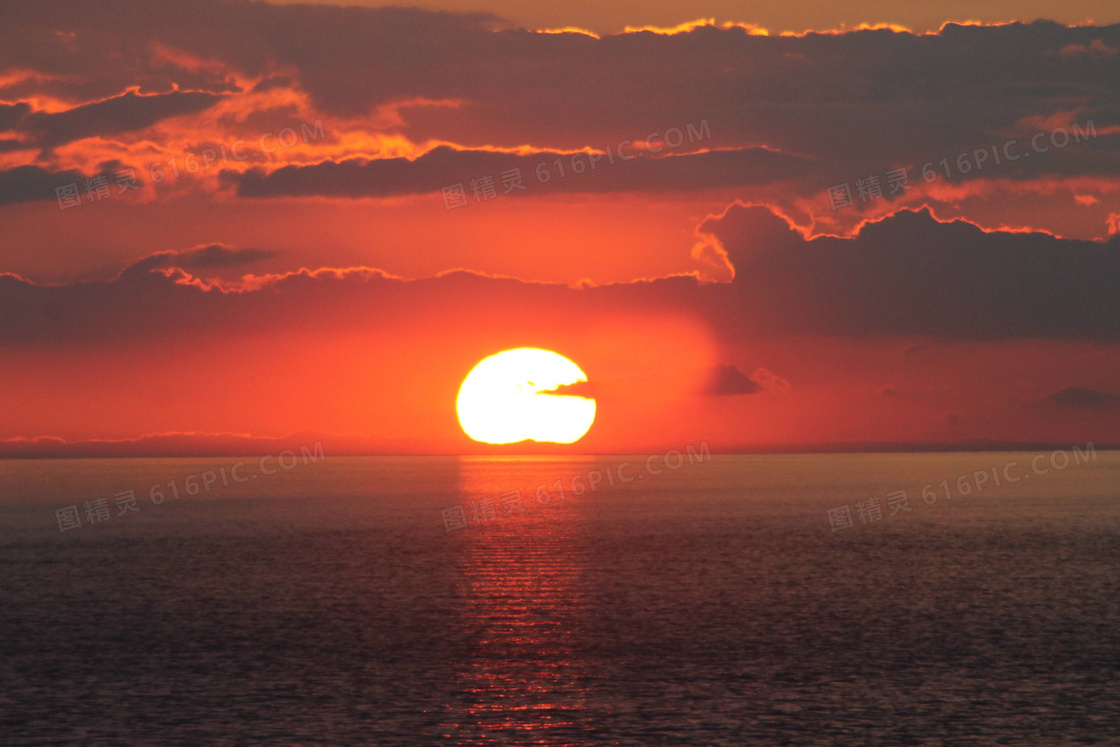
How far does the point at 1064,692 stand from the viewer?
48406mm

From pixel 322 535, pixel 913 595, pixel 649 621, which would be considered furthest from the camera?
pixel 322 535

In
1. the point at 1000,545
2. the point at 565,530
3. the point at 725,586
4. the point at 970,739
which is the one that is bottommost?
the point at 970,739

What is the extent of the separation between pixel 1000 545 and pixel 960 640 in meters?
69.1

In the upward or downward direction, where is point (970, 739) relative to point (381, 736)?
downward

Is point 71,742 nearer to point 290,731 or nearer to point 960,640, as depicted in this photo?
point 290,731

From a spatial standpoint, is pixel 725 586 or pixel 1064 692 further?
pixel 725 586

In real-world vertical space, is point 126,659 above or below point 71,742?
above

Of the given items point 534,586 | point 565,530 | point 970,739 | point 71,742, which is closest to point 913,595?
point 534,586

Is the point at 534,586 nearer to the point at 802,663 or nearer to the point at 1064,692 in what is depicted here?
the point at 802,663

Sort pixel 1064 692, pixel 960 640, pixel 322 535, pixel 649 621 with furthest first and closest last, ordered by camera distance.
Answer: pixel 322 535 < pixel 649 621 < pixel 960 640 < pixel 1064 692

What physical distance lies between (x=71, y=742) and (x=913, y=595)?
2365 inches

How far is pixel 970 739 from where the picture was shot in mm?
40500

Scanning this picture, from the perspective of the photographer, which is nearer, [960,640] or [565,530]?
[960,640]

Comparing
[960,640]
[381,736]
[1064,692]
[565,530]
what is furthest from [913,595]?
[565,530]
